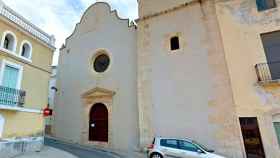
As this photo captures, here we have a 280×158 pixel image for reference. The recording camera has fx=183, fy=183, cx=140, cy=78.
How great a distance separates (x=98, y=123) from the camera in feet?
40.5

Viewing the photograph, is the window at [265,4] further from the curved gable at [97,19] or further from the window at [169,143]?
the window at [169,143]

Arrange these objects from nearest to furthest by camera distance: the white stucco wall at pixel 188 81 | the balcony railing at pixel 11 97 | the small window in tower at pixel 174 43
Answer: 1. the balcony railing at pixel 11 97
2. the white stucco wall at pixel 188 81
3. the small window in tower at pixel 174 43

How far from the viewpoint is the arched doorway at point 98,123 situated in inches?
470

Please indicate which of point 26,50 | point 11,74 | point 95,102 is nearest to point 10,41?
point 26,50

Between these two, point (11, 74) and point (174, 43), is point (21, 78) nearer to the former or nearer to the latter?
point (11, 74)

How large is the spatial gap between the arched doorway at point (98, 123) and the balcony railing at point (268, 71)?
29.6 ft

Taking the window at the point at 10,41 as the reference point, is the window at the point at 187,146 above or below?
below

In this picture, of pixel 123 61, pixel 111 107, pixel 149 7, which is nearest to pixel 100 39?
pixel 123 61

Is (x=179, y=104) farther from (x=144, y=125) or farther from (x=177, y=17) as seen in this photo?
(x=177, y=17)

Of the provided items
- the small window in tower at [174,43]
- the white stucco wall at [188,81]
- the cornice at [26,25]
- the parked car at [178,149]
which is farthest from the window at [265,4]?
the cornice at [26,25]

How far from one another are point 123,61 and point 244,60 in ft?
23.8

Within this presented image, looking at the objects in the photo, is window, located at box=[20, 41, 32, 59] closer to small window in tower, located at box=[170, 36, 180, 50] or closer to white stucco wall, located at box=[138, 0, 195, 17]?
white stucco wall, located at box=[138, 0, 195, 17]

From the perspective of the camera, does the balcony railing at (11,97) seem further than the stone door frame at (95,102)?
No

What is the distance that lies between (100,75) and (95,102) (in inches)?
77.0
